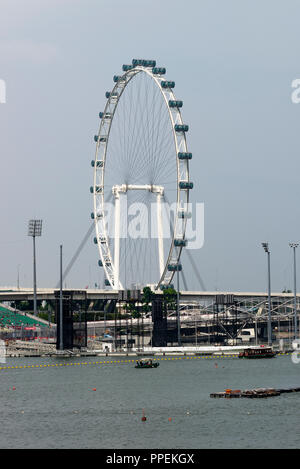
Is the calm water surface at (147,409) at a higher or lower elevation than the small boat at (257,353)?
lower

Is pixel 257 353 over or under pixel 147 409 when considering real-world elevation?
over

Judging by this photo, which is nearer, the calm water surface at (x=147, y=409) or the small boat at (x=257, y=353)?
the calm water surface at (x=147, y=409)

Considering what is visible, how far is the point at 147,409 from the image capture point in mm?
94750

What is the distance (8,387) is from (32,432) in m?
43.6

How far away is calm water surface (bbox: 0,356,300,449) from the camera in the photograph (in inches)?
2958

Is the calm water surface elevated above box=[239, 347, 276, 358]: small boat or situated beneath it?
situated beneath

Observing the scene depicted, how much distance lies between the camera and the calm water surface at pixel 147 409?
75125mm

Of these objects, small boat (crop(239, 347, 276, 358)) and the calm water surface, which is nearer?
the calm water surface

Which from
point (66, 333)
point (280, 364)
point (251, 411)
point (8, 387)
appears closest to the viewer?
point (251, 411)

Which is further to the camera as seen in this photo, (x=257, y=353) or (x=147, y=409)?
(x=257, y=353)
